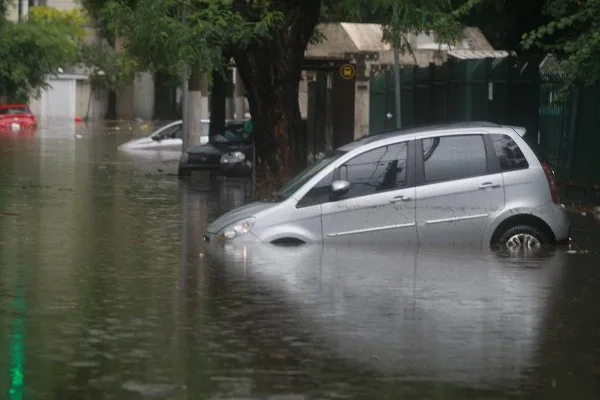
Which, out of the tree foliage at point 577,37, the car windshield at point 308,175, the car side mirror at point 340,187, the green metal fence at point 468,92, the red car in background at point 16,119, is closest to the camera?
the car side mirror at point 340,187

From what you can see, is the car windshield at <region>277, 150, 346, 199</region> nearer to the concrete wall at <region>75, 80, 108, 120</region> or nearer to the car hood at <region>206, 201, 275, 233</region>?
the car hood at <region>206, 201, 275, 233</region>

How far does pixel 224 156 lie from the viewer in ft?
111

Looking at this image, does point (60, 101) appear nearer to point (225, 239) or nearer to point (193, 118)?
point (193, 118)

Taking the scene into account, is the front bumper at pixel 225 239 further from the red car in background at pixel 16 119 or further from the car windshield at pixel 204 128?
the red car in background at pixel 16 119

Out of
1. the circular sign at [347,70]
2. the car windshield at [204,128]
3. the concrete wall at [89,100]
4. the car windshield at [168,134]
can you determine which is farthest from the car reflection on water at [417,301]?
the concrete wall at [89,100]

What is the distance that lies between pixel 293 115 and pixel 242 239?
7.60 meters

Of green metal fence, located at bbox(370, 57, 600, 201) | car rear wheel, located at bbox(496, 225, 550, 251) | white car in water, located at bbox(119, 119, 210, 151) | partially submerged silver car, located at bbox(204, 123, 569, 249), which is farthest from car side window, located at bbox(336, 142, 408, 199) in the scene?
white car in water, located at bbox(119, 119, 210, 151)

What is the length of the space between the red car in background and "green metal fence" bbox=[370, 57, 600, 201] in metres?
44.5

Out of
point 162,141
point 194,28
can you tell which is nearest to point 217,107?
point 162,141

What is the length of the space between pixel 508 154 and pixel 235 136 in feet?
66.4

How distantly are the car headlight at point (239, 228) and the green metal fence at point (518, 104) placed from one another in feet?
29.2

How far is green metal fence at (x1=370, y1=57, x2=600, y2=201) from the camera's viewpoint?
2559 centimetres

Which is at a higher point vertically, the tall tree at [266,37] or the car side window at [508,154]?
the tall tree at [266,37]

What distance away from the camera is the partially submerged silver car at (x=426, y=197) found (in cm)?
1566
